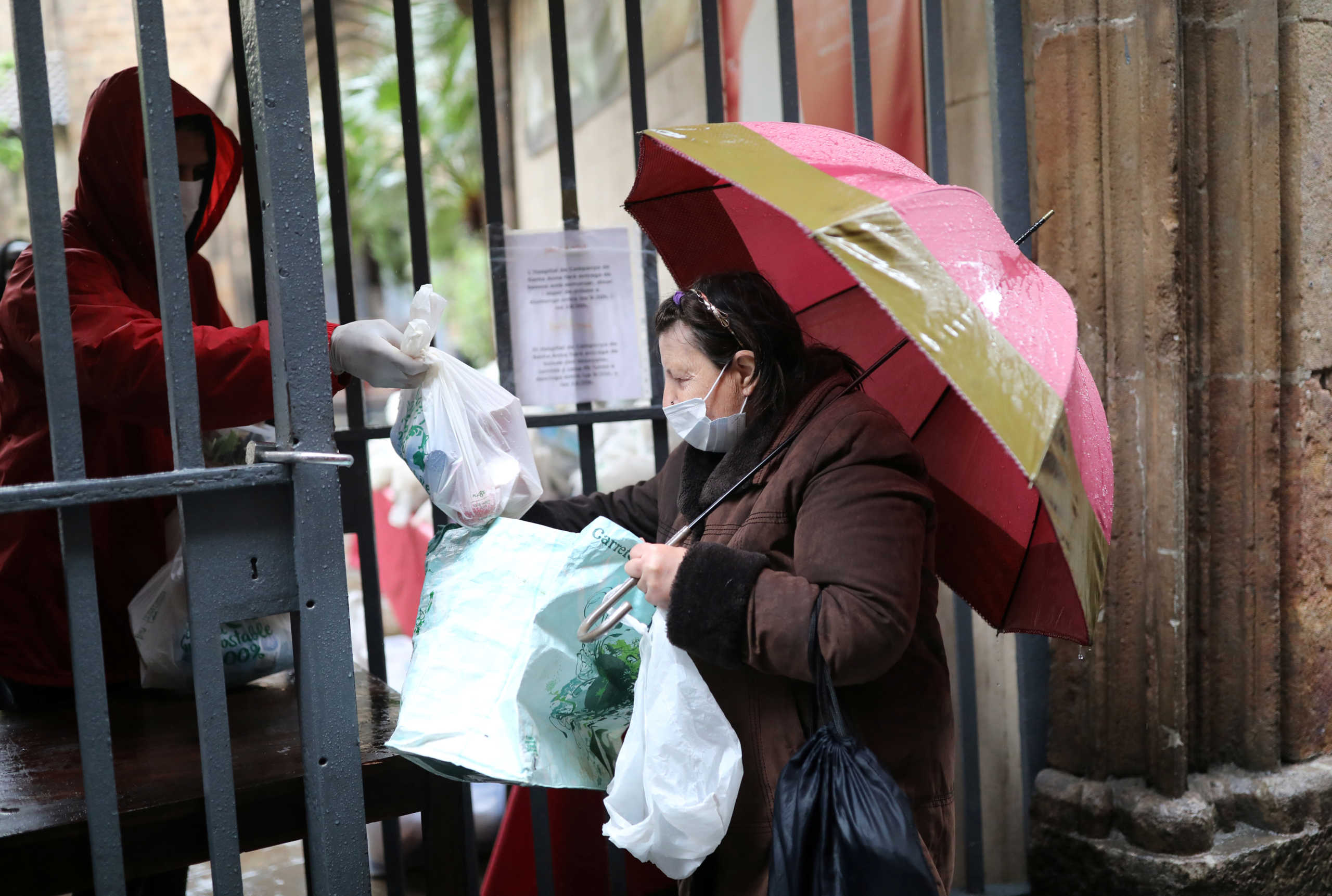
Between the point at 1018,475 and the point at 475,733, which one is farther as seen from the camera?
the point at 1018,475

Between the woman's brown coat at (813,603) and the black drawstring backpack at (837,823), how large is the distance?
62mm

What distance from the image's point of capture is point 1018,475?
1.88 m

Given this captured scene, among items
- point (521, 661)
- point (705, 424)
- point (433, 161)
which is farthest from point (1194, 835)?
point (433, 161)

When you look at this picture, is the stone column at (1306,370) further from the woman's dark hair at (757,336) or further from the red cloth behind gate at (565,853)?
the red cloth behind gate at (565,853)

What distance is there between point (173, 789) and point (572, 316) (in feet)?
4.77

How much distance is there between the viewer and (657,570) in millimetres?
1716

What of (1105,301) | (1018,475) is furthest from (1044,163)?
(1018,475)

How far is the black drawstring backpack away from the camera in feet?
5.21

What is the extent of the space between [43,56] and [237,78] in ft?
3.94

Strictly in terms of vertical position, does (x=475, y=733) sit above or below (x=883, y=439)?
below

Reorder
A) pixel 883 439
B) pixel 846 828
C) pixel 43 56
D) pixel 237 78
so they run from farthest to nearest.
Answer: pixel 237 78 < pixel 883 439 < pixel 846 828 < pixel 43 56

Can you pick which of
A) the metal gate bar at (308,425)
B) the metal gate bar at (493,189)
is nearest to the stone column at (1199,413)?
the metal gate bar at (493,189)

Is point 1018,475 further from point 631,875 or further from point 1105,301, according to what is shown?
point 631,875

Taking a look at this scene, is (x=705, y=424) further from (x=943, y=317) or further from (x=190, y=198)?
(x=190, y=198)
